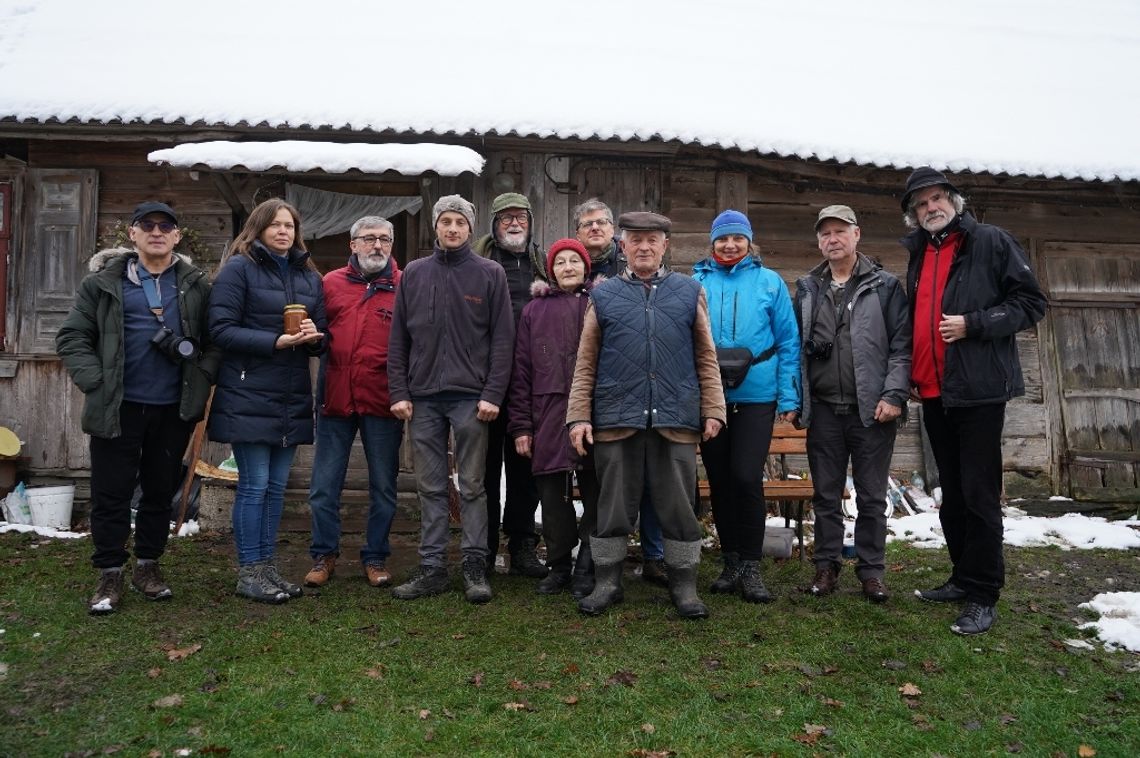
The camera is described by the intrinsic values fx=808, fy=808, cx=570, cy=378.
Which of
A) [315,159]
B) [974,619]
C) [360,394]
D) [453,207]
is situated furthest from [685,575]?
[315,159]

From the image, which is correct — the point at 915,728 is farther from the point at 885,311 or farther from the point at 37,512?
the point at 37,512

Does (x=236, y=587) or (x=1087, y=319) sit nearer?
(x=236, y=587)

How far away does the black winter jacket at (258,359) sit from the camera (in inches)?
156

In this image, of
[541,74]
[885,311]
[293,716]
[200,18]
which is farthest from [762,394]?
[200,18]

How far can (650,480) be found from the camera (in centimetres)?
387

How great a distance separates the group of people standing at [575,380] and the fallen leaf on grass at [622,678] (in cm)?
68

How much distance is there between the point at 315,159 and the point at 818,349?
3.85 meters

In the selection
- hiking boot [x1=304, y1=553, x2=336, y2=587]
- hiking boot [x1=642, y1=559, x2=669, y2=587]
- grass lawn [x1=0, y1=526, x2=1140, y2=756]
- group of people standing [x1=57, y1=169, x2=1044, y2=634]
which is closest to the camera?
grass lawn [x1=0, y1=526, x2=1140, y2=756]

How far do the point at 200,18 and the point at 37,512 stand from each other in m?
5.39

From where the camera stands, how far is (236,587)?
4316 mm

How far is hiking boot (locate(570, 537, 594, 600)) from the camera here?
4.18 m

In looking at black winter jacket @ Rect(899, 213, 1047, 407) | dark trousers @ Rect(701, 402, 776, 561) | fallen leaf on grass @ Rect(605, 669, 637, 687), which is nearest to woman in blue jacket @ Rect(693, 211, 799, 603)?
dark trousers @ Rect(701, 402, 776, 561)

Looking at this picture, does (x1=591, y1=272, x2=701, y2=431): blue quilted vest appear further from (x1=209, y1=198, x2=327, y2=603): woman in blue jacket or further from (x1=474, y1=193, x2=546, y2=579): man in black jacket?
(x1=209, y1=198, x2=327, y2=603): woman in blue jacket

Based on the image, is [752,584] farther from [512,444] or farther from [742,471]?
[512,444]
